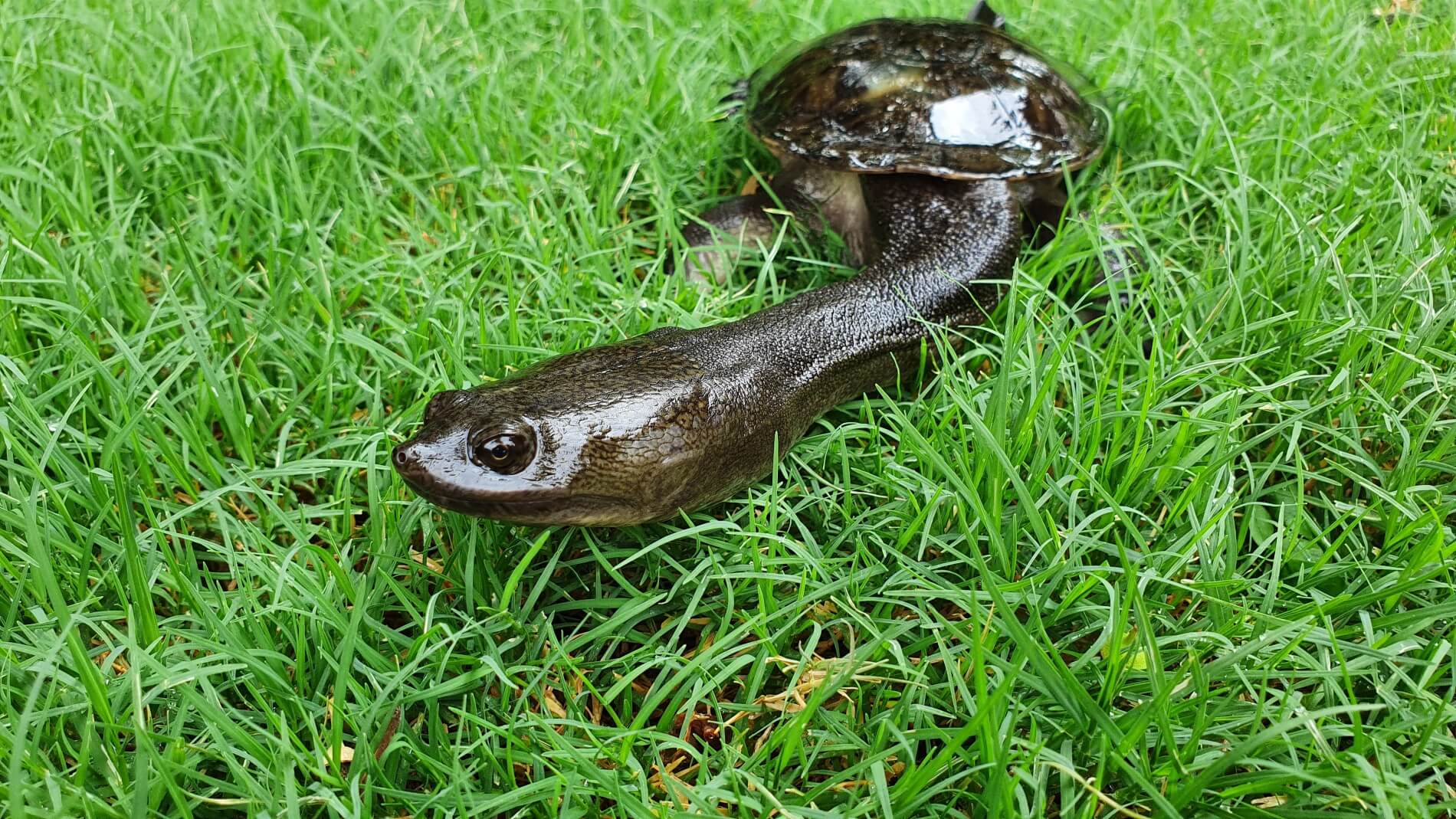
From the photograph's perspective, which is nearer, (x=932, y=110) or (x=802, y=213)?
(x=932, y=110)

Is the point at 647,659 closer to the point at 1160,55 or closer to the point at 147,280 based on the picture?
the point at 147,280

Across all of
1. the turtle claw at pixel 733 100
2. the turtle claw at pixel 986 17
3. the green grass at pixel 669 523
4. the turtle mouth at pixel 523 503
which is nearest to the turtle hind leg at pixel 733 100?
the turtle claw at pixel 733 100

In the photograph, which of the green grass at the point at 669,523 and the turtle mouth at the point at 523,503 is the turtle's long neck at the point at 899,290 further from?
the turtle mouth at the point at 523,503

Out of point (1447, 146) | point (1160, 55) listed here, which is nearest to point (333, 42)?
point (1160, 55)

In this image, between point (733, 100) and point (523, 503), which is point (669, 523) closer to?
point (523, 503)

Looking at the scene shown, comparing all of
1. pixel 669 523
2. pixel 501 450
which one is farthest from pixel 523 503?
pixel 669 523

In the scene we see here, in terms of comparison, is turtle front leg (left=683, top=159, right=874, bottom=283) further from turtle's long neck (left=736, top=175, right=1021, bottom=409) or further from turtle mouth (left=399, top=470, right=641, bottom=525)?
turtle mouth (left=399, top=470, right=641, bottom=525)

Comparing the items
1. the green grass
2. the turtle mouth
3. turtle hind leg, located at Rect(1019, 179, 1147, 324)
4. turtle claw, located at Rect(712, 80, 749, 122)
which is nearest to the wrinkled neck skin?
the turtle mouth
